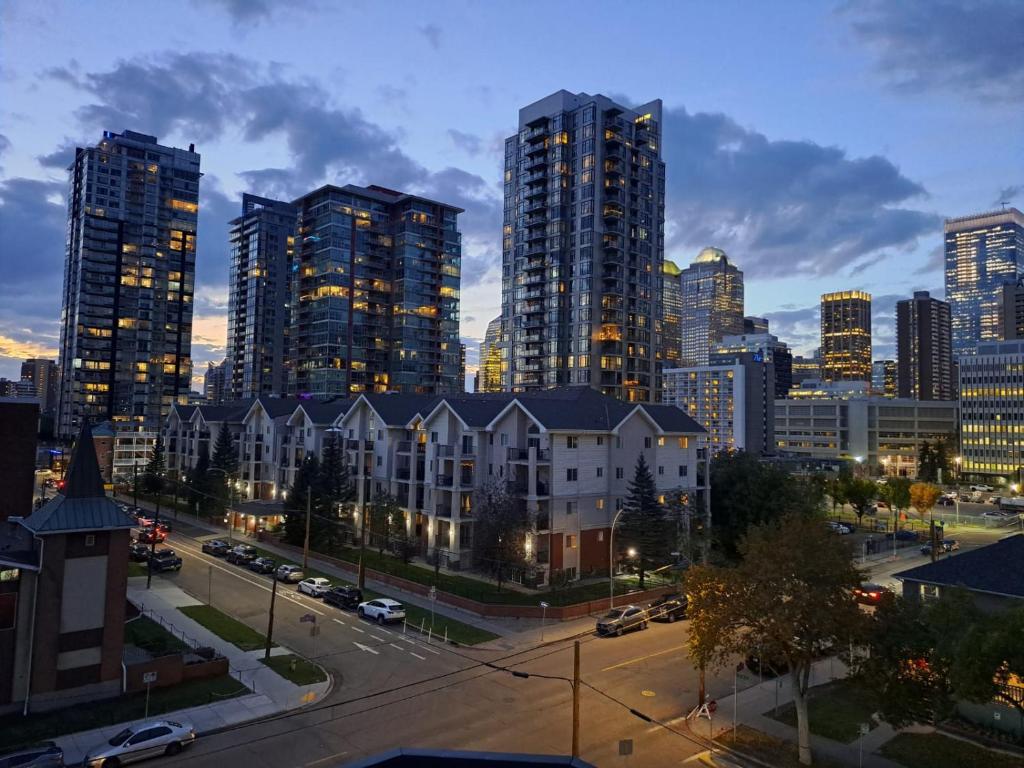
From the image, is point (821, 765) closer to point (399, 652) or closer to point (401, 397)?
point (399, 652)

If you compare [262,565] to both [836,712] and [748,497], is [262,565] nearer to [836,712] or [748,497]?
[748,497]

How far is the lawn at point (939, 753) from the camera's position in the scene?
25.1 m

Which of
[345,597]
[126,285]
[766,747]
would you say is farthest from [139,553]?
[126,285]

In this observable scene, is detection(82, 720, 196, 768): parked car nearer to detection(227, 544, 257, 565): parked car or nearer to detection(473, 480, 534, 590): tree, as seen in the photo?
detection(473, 480, 534, 590): tree

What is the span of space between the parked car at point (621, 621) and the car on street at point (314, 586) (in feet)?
67.4

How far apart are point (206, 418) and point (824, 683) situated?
93.6 m

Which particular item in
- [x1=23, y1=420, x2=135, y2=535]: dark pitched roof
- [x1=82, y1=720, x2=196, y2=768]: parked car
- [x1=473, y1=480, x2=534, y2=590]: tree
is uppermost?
[x1=23, y1=420, x2=135, y2=535]: dark pitched roof

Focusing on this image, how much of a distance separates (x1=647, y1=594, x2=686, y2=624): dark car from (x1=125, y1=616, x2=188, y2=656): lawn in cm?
2904

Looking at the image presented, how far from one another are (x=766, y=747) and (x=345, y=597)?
3000cm

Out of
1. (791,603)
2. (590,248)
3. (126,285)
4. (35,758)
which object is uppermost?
(126,285)

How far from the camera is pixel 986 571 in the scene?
111 feet

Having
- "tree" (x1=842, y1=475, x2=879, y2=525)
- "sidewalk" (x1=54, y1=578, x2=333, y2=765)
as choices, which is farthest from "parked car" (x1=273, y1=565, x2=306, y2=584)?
"tree" (x1=842, y1=475, x2=879, y2=525)

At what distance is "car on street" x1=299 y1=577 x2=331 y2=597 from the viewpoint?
4966 cm

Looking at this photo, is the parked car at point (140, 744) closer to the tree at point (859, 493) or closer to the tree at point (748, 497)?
the tree at point (748, 497)
